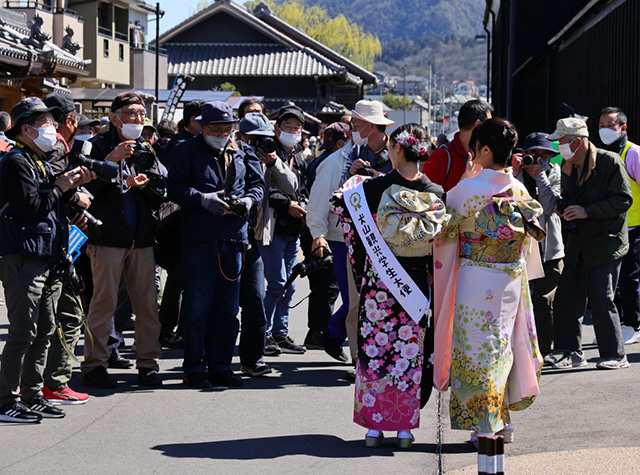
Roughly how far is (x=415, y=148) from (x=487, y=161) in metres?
0.54

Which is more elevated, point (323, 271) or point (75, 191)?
point (75, 191)

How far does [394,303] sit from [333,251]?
221cm

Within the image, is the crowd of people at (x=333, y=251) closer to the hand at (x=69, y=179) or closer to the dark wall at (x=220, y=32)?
the hand at (x=69, y=179)

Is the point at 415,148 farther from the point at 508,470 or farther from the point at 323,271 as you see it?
the point at 323,271

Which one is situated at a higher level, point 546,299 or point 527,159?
point 527,159

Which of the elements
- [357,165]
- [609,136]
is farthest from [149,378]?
[609,136]

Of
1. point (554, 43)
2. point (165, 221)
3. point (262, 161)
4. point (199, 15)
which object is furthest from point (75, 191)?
point (199, 15)

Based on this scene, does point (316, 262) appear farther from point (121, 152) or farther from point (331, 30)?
point (331, 30)

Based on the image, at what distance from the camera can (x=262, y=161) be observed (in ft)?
26.6

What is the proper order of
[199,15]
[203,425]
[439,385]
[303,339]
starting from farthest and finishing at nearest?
[199,15] → [303,339] → [203,425] → [439,385]

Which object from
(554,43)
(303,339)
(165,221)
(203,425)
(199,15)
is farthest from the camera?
(199,15)

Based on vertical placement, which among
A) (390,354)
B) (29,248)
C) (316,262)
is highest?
(29,248)

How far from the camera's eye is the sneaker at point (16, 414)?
19.5 ft

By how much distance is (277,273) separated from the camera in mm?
8617
